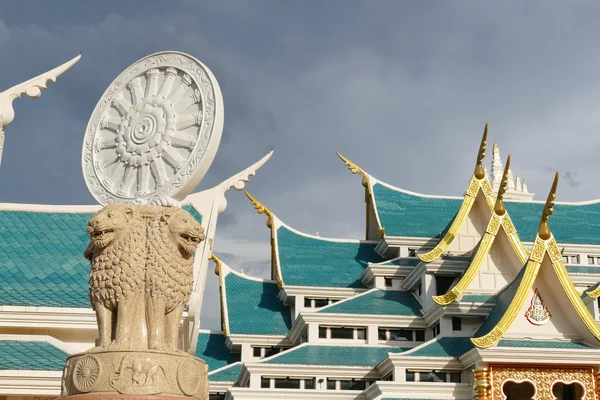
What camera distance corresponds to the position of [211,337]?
93.7 ft

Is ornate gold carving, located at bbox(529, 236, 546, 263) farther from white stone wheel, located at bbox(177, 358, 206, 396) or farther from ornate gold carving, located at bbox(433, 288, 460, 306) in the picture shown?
white stone wheel, located at bbox(177, 358, 206, 396)

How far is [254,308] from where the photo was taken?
28.3 meters

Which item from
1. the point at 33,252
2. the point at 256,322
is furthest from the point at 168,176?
the point at 256,322

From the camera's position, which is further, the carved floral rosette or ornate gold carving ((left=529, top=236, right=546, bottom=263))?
ornate gold carving ((left=529, top=236, right=546, bottom=263))

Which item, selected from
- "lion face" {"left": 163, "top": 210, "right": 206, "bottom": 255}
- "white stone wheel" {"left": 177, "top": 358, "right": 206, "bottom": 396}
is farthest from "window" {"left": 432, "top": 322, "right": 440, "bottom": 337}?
"white stone wheel" {"left": 177, "top": 358, "right": 206, "bottom": 396}

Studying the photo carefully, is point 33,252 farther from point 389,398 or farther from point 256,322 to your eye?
point 256,322

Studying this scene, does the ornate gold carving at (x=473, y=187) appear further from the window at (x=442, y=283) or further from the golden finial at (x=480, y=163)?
the window at (x=442, y=283)

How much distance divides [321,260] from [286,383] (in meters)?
7.13

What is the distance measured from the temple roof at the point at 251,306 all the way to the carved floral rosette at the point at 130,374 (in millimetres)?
19008

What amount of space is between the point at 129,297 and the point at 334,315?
16.3 metres

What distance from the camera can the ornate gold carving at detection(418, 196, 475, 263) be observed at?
79.4 ft

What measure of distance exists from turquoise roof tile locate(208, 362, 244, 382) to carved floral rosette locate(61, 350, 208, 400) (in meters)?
17.0

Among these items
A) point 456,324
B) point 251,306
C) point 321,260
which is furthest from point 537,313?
point 251,306

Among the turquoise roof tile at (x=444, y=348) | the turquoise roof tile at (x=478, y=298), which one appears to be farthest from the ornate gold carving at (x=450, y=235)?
the turquoise roof tile at (x=444, y=348)
